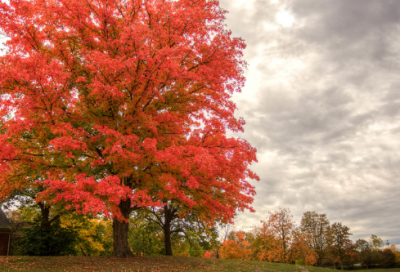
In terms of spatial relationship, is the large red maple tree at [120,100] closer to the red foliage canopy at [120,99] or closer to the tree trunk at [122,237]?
the red foliage canopy at [120,99]

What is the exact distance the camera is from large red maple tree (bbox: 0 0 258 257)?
387 inches

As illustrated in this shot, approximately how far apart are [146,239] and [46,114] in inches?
1028

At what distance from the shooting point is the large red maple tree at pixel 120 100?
9828 mm

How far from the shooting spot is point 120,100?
11.2 metres

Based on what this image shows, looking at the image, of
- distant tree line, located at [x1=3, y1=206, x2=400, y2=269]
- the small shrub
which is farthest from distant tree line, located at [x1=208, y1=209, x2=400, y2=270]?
the small shrub

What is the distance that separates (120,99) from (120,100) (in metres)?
0.05

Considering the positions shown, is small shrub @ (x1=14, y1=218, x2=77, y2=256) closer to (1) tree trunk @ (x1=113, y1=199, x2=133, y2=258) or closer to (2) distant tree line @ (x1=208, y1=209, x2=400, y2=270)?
(1) tree trunk @ (x1=113, y1=199, x2=133, y2=258)

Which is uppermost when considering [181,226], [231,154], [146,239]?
[231,154]

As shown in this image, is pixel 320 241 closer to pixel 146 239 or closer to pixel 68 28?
pixel 146 239

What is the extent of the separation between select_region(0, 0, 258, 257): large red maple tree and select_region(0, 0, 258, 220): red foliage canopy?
5 cm

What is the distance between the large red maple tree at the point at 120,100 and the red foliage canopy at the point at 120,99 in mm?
54

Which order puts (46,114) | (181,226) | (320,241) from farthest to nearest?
(320,241)
(181,226)
(46,114)

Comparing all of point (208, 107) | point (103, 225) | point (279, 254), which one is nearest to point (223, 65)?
point (208, 107)

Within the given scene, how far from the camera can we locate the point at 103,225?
37688mm
